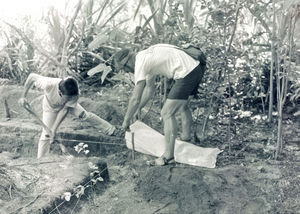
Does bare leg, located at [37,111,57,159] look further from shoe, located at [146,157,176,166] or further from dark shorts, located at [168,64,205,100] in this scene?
dark shorts, located at [168,64,205,100]

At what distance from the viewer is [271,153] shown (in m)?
3.59

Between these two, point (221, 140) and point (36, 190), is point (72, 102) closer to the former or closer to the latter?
point (36, 190)

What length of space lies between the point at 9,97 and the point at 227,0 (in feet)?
8.81

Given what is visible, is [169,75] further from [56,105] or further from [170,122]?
[56,105]

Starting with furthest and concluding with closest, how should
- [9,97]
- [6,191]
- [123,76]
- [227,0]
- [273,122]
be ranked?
[9,97], [273,122], [123,76], [227,0], [6,191]

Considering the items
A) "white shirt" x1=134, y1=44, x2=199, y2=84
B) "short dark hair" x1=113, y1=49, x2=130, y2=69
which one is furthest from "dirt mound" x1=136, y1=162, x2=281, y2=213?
"short dark hair" x1=113, y1=49, x2=130, y2=69

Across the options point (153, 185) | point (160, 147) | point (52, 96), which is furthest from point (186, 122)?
point (52, 96)

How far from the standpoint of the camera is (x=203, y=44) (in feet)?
12.1

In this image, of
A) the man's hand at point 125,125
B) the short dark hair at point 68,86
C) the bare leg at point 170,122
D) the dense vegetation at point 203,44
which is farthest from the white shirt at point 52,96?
the bare leg at point 170,122

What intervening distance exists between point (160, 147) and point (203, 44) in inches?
38.8

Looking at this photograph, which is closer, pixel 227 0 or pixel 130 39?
pixel 227 0

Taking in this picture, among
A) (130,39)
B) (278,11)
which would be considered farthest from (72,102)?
(278,11)

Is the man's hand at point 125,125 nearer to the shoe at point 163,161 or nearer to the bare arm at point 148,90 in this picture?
the bare arm at point 148,90

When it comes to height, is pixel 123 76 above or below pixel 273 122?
above
